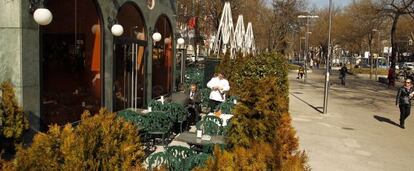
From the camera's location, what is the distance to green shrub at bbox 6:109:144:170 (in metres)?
3.26

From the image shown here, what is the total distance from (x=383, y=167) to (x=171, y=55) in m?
11.8

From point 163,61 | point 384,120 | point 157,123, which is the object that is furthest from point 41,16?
point 384,120

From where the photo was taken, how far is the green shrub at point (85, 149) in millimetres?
3260

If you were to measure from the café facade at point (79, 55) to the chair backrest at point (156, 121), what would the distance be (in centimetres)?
214

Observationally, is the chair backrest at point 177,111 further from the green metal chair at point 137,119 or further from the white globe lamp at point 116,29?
the white globe lamp at point 116,29

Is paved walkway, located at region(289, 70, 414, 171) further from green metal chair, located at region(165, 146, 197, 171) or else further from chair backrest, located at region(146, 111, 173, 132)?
green metal chair, located at region(165, 146, 197, 171)

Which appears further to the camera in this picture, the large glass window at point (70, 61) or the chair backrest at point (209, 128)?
the large glass window at point (70, 61)

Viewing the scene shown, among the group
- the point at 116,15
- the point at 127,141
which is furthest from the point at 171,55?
the point at 127,141

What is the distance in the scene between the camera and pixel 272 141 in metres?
5.71

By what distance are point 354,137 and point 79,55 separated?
7.73m

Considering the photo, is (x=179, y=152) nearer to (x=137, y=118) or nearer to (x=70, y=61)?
(x=137, y=118)

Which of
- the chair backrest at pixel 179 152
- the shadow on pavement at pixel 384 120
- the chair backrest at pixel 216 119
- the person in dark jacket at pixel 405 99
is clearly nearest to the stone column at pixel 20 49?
the chair backrest at pixel 216 119

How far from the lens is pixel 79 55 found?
1088cm

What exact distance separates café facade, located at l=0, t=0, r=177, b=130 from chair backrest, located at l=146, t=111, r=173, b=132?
2.14 meters
